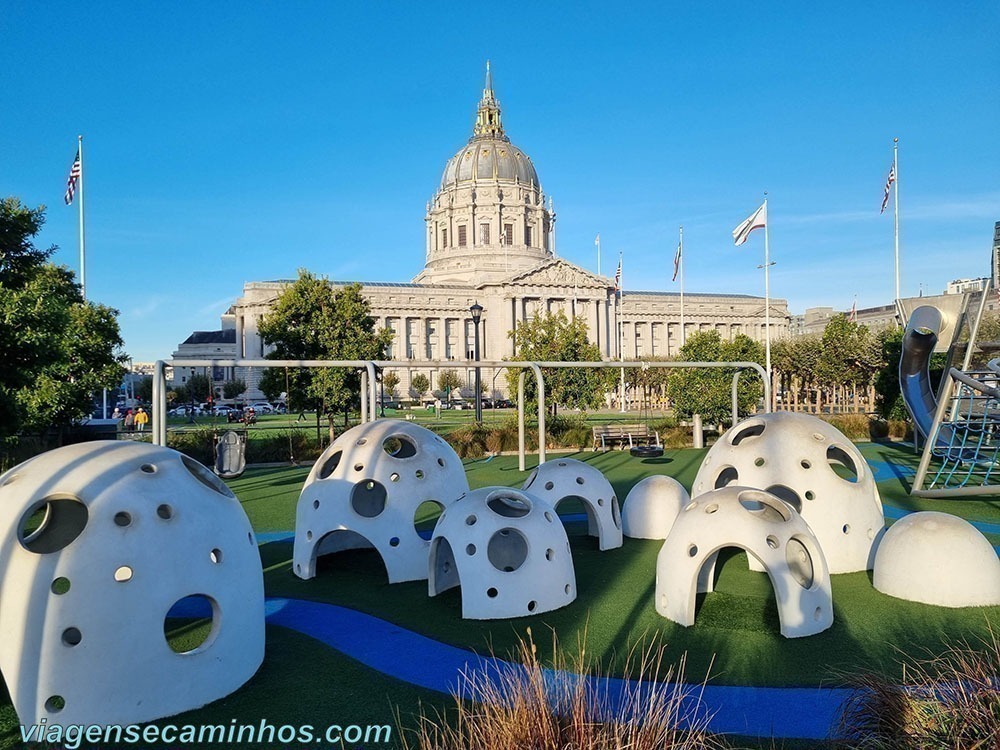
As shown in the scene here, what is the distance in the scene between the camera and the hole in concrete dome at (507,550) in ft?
33.1

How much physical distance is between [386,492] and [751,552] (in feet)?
17.6

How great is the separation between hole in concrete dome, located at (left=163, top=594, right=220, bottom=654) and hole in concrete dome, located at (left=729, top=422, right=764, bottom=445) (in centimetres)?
835

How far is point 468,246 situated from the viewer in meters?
116

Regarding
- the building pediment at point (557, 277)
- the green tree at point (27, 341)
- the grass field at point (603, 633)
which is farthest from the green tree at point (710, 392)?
the building pediment at point (557, 277)

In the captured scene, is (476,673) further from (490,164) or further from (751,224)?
(490,164)

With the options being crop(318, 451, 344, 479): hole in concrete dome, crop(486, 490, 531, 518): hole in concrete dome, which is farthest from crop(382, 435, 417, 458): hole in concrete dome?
crop(486, 490, 531, 518): hole in concrete dome

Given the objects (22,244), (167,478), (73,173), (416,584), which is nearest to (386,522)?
(416,584)

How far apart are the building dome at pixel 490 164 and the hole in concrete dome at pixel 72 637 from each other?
383ft

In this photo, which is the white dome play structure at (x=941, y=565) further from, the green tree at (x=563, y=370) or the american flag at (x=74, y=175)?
the american flag at (x=74, y=175)

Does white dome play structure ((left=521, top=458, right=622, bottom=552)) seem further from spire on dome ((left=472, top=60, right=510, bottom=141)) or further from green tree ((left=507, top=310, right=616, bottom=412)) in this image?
spire on dome ((left=472, top=60, right=510, bottom=141))

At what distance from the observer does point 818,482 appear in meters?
10.4

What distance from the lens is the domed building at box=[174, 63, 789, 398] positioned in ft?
330

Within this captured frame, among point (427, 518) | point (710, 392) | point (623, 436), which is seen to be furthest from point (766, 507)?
point (710, 392)

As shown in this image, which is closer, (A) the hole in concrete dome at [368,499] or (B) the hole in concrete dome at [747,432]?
(B) the hole in concrete dome at [747,432]
